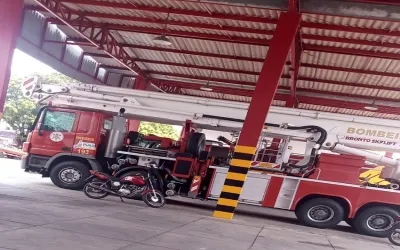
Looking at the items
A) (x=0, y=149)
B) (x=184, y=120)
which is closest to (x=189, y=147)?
(x=184, y=120)

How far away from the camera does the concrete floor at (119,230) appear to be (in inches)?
231

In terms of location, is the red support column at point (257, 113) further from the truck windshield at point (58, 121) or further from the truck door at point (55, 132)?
the truck windshield at point (58, 121)

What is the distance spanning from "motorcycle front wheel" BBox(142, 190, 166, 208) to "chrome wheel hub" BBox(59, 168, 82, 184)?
2.44 metres

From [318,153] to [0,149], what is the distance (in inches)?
615

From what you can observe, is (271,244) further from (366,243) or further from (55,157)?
(55,157)

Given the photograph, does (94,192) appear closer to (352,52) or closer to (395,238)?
(395,238)

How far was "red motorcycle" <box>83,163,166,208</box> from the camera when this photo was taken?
11562 millimetres

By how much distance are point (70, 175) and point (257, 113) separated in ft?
18.8

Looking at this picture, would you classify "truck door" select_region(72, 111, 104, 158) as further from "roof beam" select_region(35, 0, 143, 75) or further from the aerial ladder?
"roof beam" select_region(35, 0, 143, 75)

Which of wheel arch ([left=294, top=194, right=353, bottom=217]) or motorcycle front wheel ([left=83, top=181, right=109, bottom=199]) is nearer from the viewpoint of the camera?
motorcycle front wheel ([left=83, top=181, right=109, bottom=199])

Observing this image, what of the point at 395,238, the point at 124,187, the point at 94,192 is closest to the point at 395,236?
the point at 395,238

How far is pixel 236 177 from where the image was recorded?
36.1 ft

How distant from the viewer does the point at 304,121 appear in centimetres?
1296

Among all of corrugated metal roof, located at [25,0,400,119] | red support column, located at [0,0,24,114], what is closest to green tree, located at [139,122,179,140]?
corrugated metal roof, located at [25,0,400,119]
